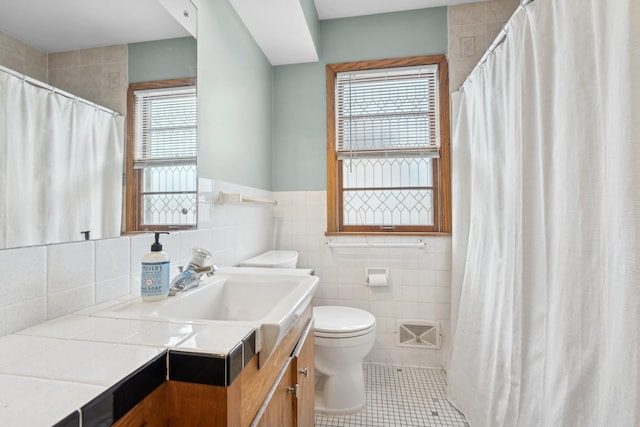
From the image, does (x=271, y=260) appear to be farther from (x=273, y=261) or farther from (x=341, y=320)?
(x=341, y=320)

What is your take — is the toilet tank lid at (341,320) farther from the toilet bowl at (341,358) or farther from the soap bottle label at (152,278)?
the soap bottle label at (152,278)

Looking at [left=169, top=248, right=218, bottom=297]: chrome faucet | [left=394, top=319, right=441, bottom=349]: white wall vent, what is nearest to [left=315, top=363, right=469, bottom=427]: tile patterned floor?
[left=394, top=319, right=441, bottom=349]: white wall vent

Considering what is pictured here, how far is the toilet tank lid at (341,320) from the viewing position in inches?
61.8

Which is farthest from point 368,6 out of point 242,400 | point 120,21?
point 242,400

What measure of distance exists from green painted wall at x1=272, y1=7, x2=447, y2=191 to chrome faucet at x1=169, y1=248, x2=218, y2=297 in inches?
50.2

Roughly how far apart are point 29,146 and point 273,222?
164 centimetres

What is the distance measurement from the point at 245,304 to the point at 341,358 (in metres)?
0.71

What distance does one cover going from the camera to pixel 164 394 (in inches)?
20.8

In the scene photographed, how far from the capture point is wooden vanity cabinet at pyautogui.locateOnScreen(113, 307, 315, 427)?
0.52 meters

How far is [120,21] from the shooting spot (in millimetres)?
900

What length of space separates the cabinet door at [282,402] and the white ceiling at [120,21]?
1.02 m

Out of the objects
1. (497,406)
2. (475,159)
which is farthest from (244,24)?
(497,406)

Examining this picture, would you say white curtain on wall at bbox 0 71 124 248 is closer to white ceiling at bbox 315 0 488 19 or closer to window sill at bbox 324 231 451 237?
window sill at bbox 324 231 451 237

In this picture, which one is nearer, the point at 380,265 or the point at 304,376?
the point at 304,376
